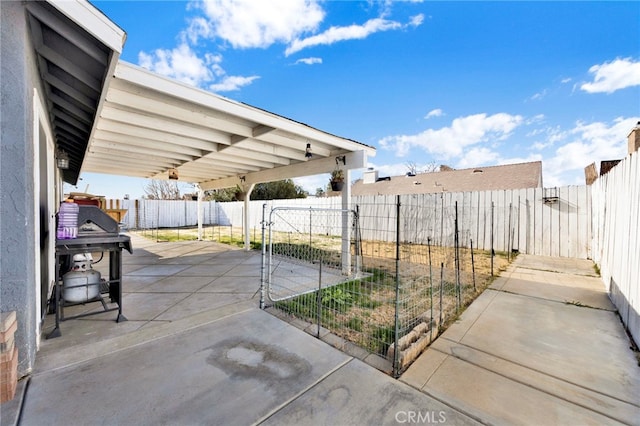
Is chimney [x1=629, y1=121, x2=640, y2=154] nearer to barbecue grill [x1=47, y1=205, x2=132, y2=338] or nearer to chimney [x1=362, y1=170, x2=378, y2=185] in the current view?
barbecue grill [x1=47, y1=205, x2=132, y2=338]

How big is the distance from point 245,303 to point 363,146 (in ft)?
11.0

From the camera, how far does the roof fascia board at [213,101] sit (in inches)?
93.7

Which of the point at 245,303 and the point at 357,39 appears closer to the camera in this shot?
the point at 245,303

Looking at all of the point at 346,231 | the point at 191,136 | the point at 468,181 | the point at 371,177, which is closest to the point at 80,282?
the point at 191,136

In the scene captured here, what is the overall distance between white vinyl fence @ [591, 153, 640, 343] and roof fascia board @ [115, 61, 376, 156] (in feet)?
12.1

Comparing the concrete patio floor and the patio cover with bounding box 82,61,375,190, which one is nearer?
the concrete patio floor

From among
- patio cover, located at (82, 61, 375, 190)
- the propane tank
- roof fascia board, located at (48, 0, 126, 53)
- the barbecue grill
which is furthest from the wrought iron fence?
roof fascia board, located at (48, 0, 126, 53)

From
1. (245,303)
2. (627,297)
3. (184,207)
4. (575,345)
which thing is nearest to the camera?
(575,345)

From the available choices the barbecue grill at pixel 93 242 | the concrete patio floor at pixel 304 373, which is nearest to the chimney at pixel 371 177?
the concrete patio floor at pixel 304 373

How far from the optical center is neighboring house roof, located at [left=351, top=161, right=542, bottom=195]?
11883 mm

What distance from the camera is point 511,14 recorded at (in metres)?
5.20

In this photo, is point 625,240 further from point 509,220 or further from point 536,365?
point 509,220

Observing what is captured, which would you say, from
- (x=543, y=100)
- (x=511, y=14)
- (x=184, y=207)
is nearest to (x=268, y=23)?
(x=511, y=14)

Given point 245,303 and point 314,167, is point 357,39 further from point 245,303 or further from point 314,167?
point 245,303
